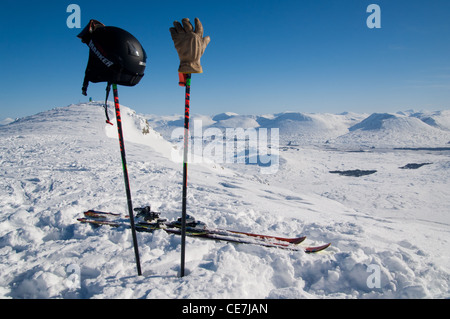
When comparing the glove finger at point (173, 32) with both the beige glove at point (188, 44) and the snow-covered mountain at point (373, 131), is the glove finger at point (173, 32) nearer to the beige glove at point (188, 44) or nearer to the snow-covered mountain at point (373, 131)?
the beige glove at point (188, 44)

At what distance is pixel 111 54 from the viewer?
2.56m

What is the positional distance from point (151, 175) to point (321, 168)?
22.6 meters

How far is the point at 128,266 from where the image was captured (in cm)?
336

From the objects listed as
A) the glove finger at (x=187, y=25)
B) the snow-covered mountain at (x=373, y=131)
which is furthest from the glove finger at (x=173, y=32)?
the snow-covered mountain at (x=373, y=131)

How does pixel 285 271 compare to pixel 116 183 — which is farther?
pixel 116 183

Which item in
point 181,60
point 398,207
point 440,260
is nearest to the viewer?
point 181,60

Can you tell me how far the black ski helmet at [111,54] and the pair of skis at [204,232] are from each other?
110 inches

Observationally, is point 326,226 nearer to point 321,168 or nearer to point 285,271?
point 285,271

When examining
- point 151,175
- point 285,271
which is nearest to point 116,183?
point 151,175

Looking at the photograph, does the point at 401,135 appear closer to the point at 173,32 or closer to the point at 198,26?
the point at 198,26

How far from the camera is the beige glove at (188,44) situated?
2.50 m

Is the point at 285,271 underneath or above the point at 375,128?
underneath

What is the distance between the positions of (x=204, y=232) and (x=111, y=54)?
10.8 feet

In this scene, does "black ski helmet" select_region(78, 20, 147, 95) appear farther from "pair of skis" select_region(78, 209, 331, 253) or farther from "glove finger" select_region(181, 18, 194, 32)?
"pair of skis" select_region(78, 209, 331, 253)
